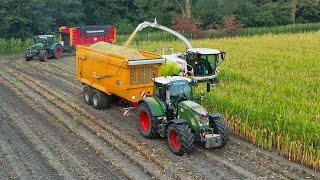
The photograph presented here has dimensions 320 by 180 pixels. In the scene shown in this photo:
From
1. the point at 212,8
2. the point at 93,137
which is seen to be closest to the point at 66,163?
the point at 93,137

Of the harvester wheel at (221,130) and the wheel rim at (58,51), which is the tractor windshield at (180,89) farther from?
the wheel rim at (58,51)

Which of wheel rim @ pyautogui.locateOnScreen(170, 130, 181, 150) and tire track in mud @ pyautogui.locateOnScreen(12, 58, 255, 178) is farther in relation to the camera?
wheel rim @ pyautogui.locateOnScreen(170, 130, 181, 150)

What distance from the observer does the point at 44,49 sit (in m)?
27.2

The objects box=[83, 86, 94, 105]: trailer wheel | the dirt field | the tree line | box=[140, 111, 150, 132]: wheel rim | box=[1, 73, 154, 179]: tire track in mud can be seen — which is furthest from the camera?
the tree line

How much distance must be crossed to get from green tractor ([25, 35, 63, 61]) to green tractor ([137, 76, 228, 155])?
16714 mm

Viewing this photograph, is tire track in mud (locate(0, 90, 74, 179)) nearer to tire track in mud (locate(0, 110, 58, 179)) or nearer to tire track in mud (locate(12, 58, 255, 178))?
tire track in mud (locate(0, 110, 58, 179))

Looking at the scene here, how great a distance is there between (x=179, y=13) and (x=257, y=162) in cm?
4335

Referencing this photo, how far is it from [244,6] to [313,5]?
10.6m

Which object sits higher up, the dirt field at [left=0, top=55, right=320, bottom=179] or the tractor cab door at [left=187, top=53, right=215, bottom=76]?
the tractor cab door at [left=187, top=53, right=215, bottom=76]

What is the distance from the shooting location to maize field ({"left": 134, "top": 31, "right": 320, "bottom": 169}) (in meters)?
10.4

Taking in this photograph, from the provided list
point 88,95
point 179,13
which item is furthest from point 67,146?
point 179,13

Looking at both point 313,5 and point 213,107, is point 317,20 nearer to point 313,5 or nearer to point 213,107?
point 313,5

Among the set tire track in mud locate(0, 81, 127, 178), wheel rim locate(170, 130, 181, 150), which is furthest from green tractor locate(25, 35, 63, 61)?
wheel rim locate(170, 130, 181, 150)

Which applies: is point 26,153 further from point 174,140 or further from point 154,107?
point 174,140
